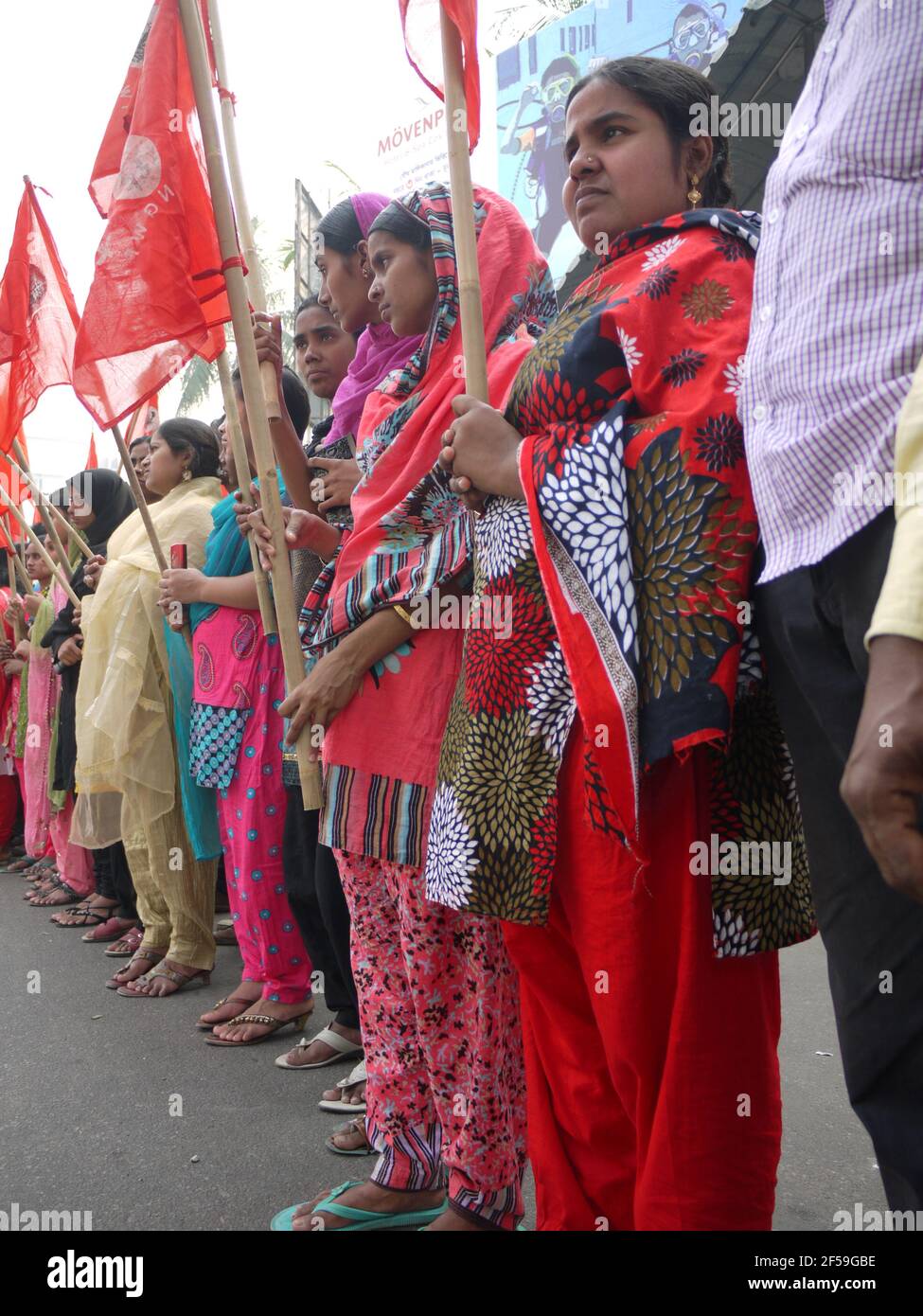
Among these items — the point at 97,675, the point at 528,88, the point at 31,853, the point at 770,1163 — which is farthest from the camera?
the point at 528,88

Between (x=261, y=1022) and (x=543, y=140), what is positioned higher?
(x=543, y=140)

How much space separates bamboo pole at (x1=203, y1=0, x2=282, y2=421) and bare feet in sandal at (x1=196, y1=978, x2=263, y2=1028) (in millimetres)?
1758

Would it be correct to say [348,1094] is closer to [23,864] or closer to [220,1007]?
[220,1007]

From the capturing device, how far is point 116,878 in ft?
14.8

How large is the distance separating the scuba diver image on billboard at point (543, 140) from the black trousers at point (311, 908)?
1224 centimetres

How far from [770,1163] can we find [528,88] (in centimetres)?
1627

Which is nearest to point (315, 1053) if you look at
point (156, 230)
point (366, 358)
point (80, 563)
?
point (366, 358)

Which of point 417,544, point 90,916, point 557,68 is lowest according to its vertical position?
point 90,916

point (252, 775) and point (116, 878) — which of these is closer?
point (252, 775)

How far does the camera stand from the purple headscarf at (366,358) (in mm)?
2268

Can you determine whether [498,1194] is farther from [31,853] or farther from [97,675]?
[31,853]

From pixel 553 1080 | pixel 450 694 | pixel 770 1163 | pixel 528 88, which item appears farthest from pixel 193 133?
pixel 528 88

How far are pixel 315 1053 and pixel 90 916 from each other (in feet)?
7.76

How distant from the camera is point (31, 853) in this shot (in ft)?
20.7
